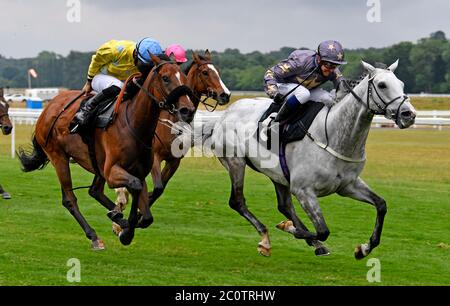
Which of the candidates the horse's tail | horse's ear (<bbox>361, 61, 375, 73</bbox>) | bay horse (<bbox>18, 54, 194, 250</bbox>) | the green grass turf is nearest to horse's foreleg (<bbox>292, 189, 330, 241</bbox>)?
the green grass turf

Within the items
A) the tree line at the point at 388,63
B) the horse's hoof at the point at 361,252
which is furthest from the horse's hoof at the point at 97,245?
the tree line at the point at 388,63

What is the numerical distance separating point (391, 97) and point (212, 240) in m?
3.21

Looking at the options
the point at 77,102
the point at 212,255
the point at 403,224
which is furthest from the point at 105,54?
the point at 403,224

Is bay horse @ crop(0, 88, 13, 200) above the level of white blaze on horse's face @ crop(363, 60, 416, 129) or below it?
below

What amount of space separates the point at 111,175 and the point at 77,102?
6.37 ft

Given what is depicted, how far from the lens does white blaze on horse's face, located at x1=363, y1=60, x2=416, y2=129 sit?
7.12m

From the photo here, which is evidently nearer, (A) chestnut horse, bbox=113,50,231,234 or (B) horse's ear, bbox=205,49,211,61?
(A) chestnut horse, bbox=113,50,231,234

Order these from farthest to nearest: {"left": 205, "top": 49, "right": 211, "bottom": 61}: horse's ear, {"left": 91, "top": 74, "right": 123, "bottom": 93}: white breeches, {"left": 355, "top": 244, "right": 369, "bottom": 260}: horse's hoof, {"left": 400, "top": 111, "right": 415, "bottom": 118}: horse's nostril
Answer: {"left": 205, "top": 49, "right": 211, "bottom": 61}: horse's ear → {"left": 91, "top": 74, "right": 123, "bottom": 93}: white breeches → {"left": 355, "top": 244, "right": 369, "bottom": 260}: horse's hoof → {"left": 400, "top": 111, "right": 415, "bottom": 118}: horse's nostril

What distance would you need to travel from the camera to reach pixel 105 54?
9.21 metres

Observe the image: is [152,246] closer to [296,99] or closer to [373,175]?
[296,99]

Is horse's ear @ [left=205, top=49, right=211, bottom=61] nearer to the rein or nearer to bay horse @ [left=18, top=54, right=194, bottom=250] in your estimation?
bay horse @ [left=18, top=54, right=194, bottom=250]

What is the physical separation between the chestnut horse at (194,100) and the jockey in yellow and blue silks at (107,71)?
0.89m

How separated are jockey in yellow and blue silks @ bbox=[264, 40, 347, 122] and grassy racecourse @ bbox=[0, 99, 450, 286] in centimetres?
158

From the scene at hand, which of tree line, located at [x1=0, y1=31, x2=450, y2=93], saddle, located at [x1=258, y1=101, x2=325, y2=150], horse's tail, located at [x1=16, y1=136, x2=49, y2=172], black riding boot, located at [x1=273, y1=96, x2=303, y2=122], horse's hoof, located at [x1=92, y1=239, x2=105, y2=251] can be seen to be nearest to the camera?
saddle, located at [x1=258, y1=101, x2=325, y2=150]
